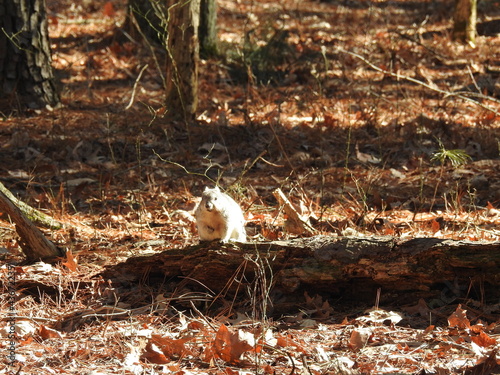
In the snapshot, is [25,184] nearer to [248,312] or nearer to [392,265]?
[248,312]

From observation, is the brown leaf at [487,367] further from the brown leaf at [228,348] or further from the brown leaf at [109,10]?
the brown leaf at [109,10]

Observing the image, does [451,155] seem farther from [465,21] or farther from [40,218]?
[465,21]

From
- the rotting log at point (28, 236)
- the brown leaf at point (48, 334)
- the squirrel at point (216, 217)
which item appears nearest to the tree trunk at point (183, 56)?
the squirrel at point (216, 217)

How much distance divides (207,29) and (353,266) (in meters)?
7.97

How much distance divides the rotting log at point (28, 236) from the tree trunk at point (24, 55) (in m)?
3.76

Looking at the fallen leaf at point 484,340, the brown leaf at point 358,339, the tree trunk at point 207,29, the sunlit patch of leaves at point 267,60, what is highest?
the tree trunk at point 207,29

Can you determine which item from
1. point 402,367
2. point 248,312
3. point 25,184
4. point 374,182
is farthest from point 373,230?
point 25,184

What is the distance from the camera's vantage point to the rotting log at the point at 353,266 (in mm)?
4109

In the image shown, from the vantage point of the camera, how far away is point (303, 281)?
4332 millimetres

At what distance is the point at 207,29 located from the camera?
11312mm

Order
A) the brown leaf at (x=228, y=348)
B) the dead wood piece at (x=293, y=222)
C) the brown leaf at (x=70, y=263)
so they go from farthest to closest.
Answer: the dead wood piece at (x=293, y=222) < the brown leaf at (x=70, y=263) < the brown leaf at (x=228, y=348)

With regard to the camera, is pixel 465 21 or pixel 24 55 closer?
pixel 24 55

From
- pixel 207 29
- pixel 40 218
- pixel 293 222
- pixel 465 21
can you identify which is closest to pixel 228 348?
pixel 293 222

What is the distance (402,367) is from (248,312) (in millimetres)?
1177
